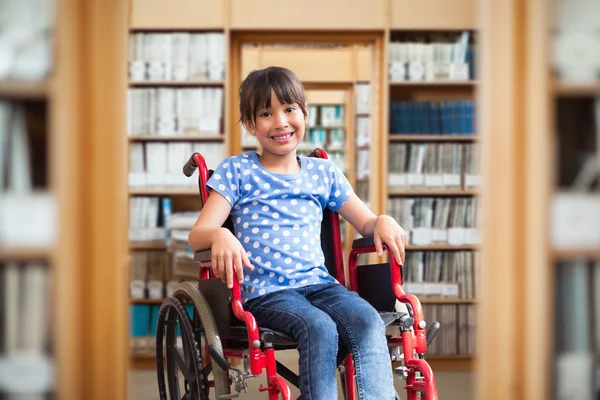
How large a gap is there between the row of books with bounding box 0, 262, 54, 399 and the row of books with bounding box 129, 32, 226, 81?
3.24 m

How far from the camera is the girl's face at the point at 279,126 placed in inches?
81.0

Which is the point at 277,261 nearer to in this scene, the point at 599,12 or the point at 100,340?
the point at 100,340

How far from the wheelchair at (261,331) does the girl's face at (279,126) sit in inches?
→ 8.6

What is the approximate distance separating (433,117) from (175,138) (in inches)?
56.4

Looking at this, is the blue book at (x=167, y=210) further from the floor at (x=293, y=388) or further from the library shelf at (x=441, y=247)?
the library shelf at (x=441, y=247)

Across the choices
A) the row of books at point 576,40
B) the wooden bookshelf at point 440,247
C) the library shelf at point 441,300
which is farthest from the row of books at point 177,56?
the row of books at point 576,40

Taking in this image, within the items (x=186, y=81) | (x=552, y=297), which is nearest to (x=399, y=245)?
(x=552, y=297)

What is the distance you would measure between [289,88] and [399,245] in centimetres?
51

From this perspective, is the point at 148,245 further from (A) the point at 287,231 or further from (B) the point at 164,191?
(A) the point at 287,231

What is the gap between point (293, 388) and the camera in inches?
133

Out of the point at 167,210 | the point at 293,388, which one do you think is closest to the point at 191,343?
the point at 293,388

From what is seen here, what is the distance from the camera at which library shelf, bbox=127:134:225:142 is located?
4.21 metres

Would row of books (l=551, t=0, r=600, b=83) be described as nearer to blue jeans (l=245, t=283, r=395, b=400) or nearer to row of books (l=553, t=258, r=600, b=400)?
row of books (l=553, t=258, r=600, b=400)

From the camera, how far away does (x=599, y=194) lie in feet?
3.32
